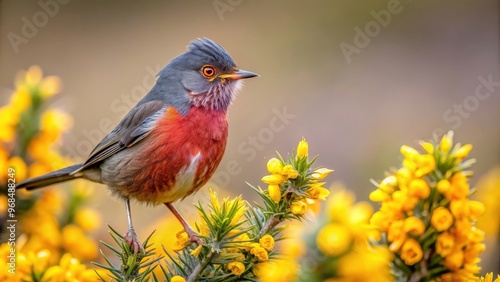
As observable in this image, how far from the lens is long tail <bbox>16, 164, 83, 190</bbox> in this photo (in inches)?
115

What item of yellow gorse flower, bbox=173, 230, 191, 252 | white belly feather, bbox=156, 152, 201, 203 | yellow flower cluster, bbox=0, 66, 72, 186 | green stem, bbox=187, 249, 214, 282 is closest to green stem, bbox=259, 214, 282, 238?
green stem, bbox=187, 249, 214, 282

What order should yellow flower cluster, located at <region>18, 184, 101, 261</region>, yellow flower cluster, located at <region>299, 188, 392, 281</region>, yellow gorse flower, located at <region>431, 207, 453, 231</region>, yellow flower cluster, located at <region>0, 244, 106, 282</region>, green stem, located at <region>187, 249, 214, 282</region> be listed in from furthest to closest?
yellow flower cluster, located at <region>18, 184, 101, 261</region> → green stem, located at <region>187, 249, 214, 282</region> → yellow flower cluster, located at <region>0, 244, 106, 282</region> → yellow gorse flower, located at <region>431, 207, 453, 231</region> → yellow flower cluster, located at <region>299, 188, 392, 281</region>

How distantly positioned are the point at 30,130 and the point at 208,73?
1.35 m

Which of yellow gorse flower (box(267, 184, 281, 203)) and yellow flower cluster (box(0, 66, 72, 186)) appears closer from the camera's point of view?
yellow gorse flower (box(267, 184, 281, 203))

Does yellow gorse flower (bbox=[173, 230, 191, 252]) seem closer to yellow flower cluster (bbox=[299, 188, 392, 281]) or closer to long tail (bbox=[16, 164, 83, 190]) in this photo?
yellow flower cluster (bbox=[299, 188, 392, 281])

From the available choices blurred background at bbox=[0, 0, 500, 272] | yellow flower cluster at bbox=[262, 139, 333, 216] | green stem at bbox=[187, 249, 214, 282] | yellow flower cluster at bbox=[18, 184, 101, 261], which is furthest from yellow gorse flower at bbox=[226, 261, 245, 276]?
blurred background at bbox=[0, 0, 500, 272]

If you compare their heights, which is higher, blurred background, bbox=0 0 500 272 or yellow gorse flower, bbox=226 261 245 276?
blurred background, bbox=0 0 500 272

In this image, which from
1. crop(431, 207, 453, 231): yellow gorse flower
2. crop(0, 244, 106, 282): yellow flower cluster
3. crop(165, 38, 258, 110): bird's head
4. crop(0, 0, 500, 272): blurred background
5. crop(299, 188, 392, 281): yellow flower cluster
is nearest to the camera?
crop(299, 188, 392, 281): yellow flower cluster

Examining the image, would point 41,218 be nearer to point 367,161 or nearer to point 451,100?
point 367,161

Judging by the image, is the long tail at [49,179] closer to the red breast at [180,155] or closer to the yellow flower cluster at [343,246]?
the red breast at [180,155]

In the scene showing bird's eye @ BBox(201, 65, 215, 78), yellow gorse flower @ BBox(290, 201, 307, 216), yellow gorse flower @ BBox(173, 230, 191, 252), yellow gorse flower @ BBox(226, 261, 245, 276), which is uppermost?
bird's eye @ BBox(201, 65, 215, 78)

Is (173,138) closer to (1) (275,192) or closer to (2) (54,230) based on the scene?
(2) (54,230)

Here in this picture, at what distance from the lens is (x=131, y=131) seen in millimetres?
3994

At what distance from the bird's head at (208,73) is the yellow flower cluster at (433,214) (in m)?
2.16
